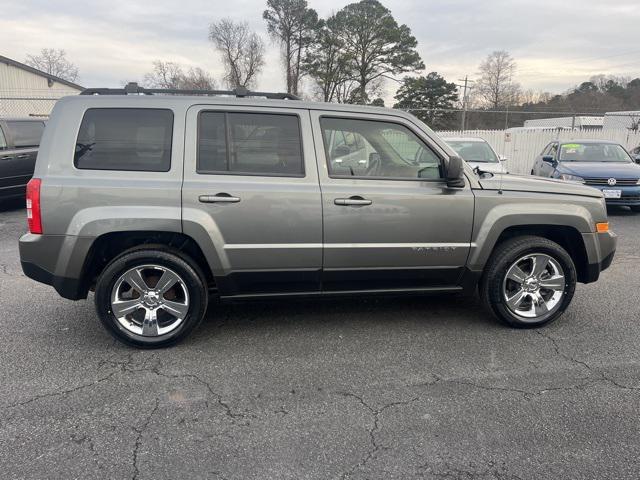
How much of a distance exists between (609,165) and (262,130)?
853 cm

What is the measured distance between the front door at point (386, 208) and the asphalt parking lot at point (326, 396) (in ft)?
1.79

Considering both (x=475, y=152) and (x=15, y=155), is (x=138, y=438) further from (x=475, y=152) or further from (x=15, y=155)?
(x=475, y=152)

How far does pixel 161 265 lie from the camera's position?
3.42 meters

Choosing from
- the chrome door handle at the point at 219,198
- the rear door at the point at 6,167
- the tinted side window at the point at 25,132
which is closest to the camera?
the chrome door handle at the point at 219,198

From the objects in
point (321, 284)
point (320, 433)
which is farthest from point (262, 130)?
point (320, 433)

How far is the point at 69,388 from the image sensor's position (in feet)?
9.80

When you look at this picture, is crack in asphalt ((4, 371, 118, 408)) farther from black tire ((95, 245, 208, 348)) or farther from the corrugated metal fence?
the corrugated metal fence

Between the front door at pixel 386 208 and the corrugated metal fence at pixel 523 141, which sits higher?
the corrugated metal fence at pixel 523 141

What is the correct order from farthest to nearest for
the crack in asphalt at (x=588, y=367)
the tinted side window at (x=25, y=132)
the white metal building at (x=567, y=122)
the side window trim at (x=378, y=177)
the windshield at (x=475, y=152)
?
the white metal building at (x=567, y=122) → the windshield at (x=475, y=152) → the tinted side window at (x=25, y=132) → the side window trim at (x=378, y=177) → the crack in asphalt at (x=588, y=367)

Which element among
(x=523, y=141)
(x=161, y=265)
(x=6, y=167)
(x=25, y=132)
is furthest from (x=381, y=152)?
(x=523, y=141)

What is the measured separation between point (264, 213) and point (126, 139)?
1.15m

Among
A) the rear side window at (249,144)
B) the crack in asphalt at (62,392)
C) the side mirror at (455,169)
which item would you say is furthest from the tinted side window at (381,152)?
the crack in asphalt at (62,392)

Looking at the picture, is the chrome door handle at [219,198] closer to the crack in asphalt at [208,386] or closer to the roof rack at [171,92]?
the roof rack at [171,92]

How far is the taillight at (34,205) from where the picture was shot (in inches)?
126
